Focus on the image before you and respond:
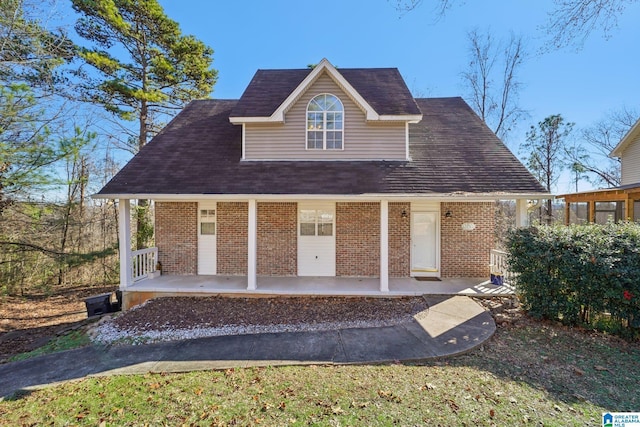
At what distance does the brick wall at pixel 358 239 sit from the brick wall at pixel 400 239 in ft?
1.57

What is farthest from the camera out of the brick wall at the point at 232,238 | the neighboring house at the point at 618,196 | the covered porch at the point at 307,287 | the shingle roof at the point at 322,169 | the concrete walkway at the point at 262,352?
the neighboring house at the point at 618,196

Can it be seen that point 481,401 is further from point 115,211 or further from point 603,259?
point 115,211

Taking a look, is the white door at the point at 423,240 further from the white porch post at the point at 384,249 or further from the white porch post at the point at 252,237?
the white porch post at the point at 252,237

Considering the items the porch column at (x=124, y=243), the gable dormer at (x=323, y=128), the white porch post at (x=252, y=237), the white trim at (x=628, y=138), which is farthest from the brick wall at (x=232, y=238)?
the white trim at (x=628, y=138)

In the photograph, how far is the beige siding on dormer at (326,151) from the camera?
9266mm

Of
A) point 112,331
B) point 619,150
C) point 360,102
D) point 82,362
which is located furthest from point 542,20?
point 619,150

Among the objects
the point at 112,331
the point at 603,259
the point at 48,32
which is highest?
the point at 48,32

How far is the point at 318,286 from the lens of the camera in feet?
27.0

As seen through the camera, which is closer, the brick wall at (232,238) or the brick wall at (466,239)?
the brick wall at (466,239)

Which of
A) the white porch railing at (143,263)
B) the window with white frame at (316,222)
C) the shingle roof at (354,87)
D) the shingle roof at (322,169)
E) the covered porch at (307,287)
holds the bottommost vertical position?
the covered porch at (307,287)

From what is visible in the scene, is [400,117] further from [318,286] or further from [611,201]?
[611,201]

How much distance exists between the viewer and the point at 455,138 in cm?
1022

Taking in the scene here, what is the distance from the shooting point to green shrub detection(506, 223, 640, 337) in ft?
17.4

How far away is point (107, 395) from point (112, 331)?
3.01m
